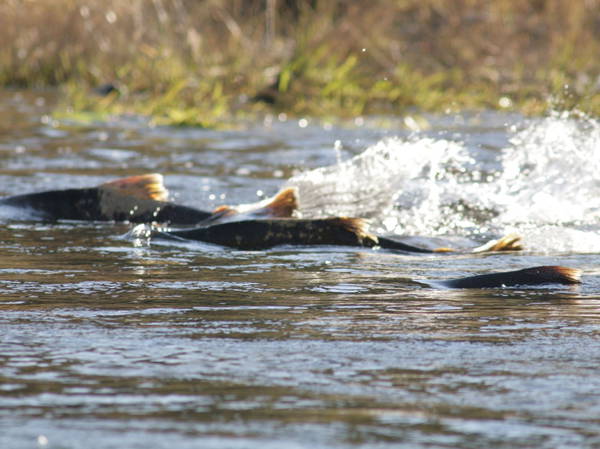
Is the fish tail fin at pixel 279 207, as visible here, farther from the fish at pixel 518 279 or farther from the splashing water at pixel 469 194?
the fish at pixel 518 279

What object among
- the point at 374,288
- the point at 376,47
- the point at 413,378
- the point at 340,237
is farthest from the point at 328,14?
the point at 413,378

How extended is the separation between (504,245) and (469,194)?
7.19 ft

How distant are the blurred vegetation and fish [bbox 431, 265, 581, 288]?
8482 mm

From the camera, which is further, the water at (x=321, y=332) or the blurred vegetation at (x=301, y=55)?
the blurred vegetation at (x=301, y=55)

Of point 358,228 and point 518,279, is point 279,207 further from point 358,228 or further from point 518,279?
point 518,279

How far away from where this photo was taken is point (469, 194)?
7.41 meters

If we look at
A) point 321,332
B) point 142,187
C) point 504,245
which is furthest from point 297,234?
point 321,332

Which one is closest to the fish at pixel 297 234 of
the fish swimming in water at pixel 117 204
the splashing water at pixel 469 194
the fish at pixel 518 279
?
the fish swimming in water at pixel 117 204

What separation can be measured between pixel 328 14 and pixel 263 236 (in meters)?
13.4

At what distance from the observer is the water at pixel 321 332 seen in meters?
2.41

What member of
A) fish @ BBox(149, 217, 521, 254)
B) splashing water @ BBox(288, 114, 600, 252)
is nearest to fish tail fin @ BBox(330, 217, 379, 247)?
fish @ BBox(149, 217, 521, 254)

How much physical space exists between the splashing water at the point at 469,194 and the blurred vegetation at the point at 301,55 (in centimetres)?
534

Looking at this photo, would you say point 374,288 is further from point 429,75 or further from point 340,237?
point 429,75

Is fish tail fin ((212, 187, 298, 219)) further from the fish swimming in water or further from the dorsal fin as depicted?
the dorsal fin
